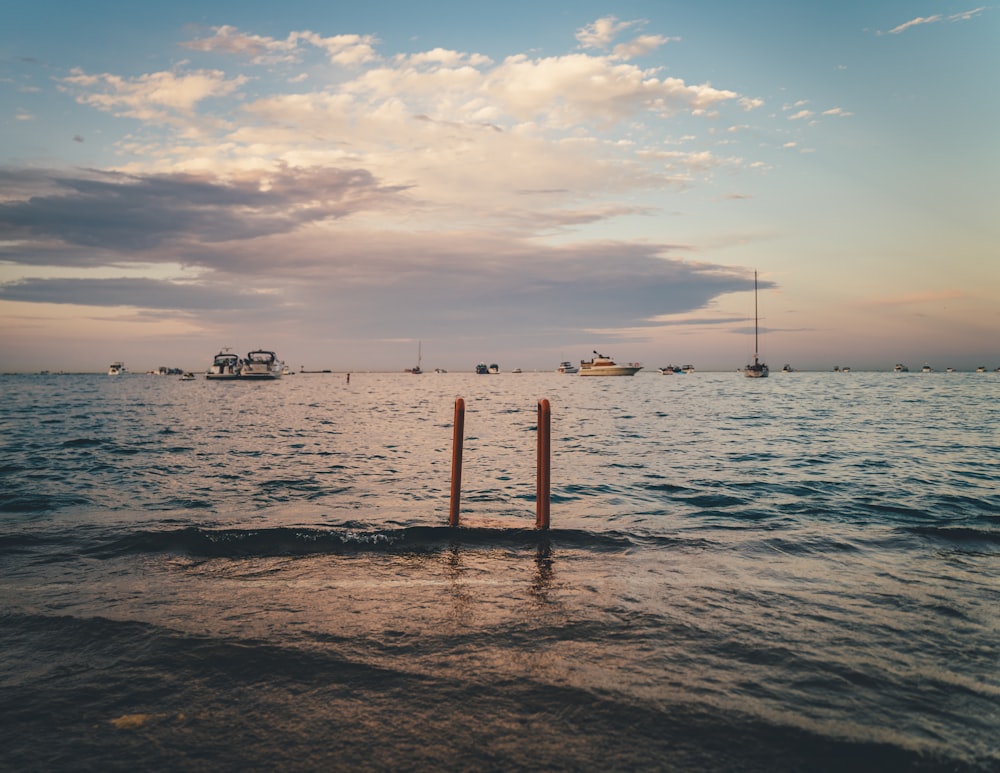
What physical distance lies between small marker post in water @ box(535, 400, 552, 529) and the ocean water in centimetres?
39

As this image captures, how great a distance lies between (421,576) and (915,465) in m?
20.9

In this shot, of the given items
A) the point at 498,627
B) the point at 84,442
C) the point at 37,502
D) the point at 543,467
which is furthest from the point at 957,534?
the point at 84,442

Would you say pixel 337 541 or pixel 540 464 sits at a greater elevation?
pixel 540 464

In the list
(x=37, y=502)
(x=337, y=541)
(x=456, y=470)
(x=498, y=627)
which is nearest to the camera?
(x=498, y=627)

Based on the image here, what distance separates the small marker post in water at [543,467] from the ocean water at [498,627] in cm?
39

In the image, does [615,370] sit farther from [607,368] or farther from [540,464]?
[540,464]

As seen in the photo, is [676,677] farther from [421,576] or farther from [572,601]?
[421,576]

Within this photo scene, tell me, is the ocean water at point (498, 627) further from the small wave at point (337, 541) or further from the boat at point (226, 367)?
the boat at point (226, 367)

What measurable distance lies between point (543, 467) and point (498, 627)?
5.09 m

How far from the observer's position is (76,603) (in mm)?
7895

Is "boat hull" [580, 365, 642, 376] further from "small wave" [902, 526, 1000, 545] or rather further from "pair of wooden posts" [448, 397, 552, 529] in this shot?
"pair of wooden posts" [448, 397, 552, 529]

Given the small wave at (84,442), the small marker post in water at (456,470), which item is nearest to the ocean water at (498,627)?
the small marker post in water at (456,470)

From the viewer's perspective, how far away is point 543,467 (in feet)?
39.1

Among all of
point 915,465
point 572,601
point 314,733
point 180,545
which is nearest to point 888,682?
point 572,601
